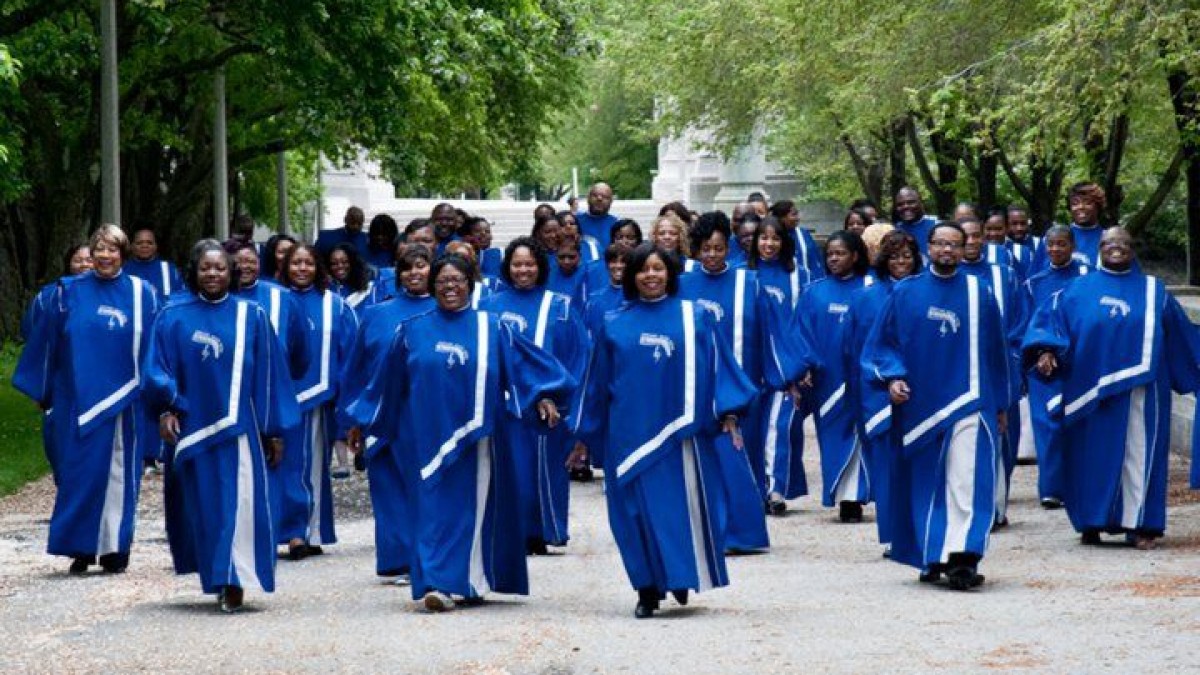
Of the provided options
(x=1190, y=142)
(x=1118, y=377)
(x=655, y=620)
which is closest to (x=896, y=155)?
(x=1190, y=142)

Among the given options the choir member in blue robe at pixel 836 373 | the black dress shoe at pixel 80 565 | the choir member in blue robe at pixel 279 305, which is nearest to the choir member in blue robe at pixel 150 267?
the choir member in blue robe at pixel 279 305

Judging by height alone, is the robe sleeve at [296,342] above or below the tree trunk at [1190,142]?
below

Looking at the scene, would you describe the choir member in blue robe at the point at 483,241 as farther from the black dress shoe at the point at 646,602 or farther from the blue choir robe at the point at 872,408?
the black dress shoe at the point at 646,602

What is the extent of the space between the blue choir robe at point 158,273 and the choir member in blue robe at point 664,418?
7.78m

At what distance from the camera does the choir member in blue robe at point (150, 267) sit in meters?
20.4

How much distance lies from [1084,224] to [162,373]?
26.8 feet

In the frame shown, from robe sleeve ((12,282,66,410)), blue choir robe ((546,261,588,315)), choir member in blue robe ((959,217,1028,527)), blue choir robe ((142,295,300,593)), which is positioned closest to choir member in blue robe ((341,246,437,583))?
blue choir robe ((142,295,300,593))

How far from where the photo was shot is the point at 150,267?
2052 cm

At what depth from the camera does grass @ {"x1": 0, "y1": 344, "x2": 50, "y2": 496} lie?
72.7 feet

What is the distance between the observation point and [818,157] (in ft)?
156

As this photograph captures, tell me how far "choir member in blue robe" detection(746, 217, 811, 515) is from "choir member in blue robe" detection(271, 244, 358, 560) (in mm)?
2904

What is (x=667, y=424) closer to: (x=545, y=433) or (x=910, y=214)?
(x=545, y=433)

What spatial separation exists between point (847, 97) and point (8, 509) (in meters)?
12.5

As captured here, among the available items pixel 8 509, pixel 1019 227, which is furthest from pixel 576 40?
pixel 8 509
